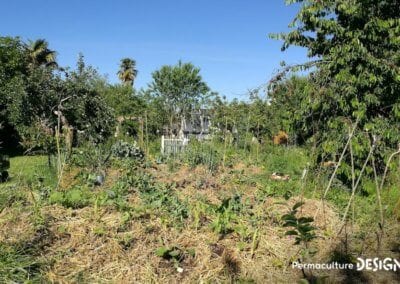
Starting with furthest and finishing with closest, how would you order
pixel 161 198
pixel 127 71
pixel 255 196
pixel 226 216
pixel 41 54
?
pixel 127 71, pixel 41 54, pixel 255 196, pixel 161 198, pixel 226 216

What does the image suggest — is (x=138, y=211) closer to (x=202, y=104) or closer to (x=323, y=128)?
(x=323, y=128)

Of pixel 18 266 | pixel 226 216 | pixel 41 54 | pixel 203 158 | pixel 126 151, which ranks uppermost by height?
pixel 41 54

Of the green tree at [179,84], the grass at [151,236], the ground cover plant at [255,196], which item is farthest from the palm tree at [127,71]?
the grass at [151,236]

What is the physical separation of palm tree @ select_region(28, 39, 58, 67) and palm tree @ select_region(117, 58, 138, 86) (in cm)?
1562

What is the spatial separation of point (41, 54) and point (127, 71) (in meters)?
16.5

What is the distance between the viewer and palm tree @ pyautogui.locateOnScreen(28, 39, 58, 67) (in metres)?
27.4

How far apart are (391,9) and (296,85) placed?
2.32 m

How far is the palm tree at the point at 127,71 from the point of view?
146ft

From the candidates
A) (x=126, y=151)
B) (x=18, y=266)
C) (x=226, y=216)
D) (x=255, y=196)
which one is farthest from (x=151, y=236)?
(x=126, y=151)

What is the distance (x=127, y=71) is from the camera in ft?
146

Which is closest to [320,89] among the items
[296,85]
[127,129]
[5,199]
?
[296,85]

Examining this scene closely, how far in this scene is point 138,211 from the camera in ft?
15.1

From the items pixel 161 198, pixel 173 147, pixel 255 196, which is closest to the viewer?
pixel 161 198

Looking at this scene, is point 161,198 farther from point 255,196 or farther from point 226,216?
point 255,196
